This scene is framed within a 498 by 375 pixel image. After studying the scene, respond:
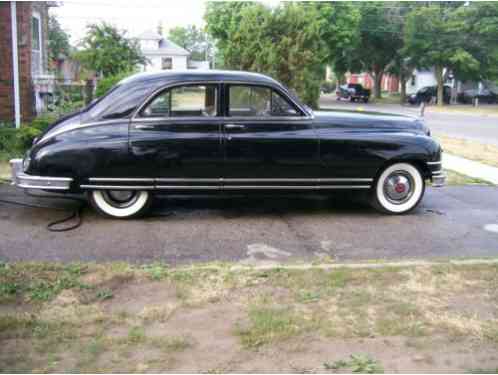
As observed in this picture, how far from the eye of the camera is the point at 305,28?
15562 mm

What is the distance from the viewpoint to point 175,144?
6.95 meters

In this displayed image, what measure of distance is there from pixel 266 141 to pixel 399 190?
186cm

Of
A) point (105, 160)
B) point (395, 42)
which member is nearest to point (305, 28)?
point (105, 160)

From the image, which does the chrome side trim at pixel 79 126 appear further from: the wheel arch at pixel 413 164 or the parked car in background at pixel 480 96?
the parked car in background at pixel 480 96

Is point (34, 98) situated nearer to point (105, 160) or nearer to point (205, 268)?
point (105, 160)

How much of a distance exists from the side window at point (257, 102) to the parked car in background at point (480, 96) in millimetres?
47588

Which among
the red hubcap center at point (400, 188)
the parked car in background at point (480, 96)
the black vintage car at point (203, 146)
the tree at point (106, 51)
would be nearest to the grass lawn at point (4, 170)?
the black vintage car at point (203, 146)

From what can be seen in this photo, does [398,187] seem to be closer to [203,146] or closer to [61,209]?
[203,146]

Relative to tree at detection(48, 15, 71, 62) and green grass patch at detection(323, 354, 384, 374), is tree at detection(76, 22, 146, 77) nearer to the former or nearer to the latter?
green grass patch at detection(323, 354, 384, 374)

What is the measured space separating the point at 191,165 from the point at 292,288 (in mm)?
2590

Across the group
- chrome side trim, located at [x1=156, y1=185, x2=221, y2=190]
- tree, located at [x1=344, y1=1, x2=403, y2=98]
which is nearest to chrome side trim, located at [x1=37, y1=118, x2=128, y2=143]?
chrome side trim, located at [x1=156, y1=185, x2=221, y2=190]

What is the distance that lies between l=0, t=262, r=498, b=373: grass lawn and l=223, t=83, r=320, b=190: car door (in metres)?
1.94

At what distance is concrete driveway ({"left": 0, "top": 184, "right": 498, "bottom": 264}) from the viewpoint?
5910 mm

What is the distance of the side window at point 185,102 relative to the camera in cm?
708
